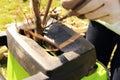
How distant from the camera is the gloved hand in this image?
2.80ft

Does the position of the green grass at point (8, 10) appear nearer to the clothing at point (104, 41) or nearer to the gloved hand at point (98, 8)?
the clothing at point (104, 41)

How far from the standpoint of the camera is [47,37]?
0.97 metres

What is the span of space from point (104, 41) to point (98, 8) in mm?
611

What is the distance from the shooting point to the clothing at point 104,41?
1360mm

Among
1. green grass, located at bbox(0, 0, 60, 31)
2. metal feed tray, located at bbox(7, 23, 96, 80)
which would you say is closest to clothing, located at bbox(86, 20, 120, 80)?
metal feed tray, located at bbox(7, 23, 96, 80)

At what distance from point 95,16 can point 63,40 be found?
130mm

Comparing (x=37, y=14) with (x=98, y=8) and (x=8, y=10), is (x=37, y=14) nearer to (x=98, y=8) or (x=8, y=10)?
(x=98, y=8)

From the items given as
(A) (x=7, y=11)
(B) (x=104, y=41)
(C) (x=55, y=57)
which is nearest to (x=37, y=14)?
(C) (x=55, y=57)

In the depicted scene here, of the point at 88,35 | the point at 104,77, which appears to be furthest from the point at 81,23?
the point at 104,77

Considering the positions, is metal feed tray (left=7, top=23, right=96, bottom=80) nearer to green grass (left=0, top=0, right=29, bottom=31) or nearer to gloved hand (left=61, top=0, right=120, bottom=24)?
gloved hand (left=61, top=0, right=120, bottom=24)

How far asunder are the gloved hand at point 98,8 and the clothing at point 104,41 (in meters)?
0.44

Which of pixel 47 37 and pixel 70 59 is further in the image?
pixel 47 37

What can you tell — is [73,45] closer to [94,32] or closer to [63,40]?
[63,40]

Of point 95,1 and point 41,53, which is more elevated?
point 95,1
